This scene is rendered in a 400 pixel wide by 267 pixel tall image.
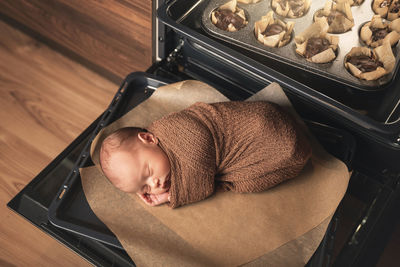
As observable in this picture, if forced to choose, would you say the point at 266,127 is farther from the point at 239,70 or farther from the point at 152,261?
the point at 152,261

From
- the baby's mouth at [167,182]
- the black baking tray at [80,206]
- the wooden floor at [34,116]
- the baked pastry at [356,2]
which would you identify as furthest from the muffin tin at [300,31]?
the wooden floor at [34,116]

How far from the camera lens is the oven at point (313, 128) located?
0.67 meters

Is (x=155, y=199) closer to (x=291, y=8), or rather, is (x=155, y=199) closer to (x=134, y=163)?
(x=134, y=163)

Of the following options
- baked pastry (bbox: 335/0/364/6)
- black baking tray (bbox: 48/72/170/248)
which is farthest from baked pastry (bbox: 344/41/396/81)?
black baking tray (bbox: 48/72/170/248)

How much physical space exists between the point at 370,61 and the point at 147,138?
0.43 metres

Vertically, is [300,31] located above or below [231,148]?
above

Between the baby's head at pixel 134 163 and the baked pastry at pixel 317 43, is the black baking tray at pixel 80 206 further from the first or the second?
the baked pastry at pixel 317 43

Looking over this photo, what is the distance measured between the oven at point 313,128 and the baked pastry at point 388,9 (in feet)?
0.44

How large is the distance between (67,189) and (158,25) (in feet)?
1.20

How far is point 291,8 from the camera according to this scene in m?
0.81

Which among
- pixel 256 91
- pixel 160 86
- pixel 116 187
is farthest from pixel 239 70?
pixel 116 187

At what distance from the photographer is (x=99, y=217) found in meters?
0.69

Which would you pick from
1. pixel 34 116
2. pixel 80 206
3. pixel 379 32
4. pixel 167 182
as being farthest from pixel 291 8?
pixel 34 116

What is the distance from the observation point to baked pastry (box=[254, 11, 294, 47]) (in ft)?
2.49
